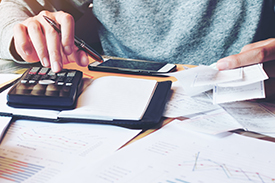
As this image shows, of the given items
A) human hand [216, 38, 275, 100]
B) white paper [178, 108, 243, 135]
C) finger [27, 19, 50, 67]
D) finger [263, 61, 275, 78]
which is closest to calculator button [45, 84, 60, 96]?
finger [27, 19, 50, 67]

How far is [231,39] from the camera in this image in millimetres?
852

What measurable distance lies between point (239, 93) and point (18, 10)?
0.83 meters

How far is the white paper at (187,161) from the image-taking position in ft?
0.87

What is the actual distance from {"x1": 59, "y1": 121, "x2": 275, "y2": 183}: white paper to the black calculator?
0.17 metres

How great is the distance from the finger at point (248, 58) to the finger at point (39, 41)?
422 millimetres

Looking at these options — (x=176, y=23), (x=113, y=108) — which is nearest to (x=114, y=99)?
(x=113, y=108)

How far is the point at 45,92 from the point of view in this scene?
0.42m

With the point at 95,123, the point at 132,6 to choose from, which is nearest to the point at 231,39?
the point at 132,6

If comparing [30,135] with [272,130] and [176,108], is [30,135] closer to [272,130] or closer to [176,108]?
[176,108]

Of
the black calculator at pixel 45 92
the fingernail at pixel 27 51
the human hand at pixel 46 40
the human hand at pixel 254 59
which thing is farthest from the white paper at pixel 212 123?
the fingernail at pixel 27 51

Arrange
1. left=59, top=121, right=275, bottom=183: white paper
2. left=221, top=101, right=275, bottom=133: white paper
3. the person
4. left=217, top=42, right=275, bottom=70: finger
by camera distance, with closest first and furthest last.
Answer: left=59, top=121, right=275, bottom=183: white paper
left=221, top=101, right=275, bottom=133: white paper
left=217, top=42, right=275, bottom=70: finger
the person

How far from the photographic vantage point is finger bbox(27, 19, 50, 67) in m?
0.55

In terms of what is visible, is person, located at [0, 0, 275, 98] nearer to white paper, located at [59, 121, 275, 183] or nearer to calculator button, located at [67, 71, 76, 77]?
calculator button, located at [67, 71, 76, 77]

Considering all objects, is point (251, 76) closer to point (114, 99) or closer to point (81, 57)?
point (114, 99)
